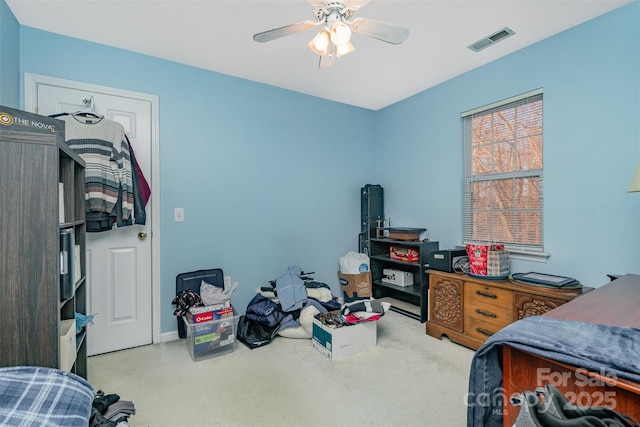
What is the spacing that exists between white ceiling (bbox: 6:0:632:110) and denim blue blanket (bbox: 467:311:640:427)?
2.04 metres

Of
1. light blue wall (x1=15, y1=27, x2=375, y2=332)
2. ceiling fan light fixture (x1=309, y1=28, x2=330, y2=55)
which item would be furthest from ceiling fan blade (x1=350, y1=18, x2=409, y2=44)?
light blue wall (x1=15, y1=27, x2=375, y2=332)

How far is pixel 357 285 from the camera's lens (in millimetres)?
3615

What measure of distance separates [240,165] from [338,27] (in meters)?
1.83

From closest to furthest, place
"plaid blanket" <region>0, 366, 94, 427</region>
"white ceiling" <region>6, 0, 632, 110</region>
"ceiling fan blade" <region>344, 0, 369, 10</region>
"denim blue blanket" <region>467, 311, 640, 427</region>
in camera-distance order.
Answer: "denim blue blanket" <region>467, 311, 640, 427</region>
"plaid blanket" <region>0, 366, 94, 427</region>
"ceiling fan blade" <region>344, 0, 369, 10</region>
"white ceiling" <region>6, 0, 632, 110</region>

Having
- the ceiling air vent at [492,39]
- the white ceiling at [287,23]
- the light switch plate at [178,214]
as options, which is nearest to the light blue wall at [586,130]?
the white ceiling at [287,23]

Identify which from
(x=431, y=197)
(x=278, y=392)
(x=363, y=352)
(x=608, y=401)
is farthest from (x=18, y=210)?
(x=431, y=197)

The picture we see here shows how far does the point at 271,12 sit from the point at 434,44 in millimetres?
1337

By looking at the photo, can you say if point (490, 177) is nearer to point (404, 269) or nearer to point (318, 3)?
point (404, 269)

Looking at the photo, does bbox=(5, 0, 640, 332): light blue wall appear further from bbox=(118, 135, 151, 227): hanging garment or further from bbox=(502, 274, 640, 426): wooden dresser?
bbox=(502, 274, 640, 426): wooden dresser

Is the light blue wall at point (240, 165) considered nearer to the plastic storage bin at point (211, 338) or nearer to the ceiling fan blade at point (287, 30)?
the plastic storage bin at point (211, 338)

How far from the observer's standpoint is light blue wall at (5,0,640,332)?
2170mm

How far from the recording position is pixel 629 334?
912mm

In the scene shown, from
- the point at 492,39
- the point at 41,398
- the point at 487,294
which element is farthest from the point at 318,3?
the point at 487,294

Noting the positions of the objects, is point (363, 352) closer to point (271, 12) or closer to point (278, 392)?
point (278, 392)
